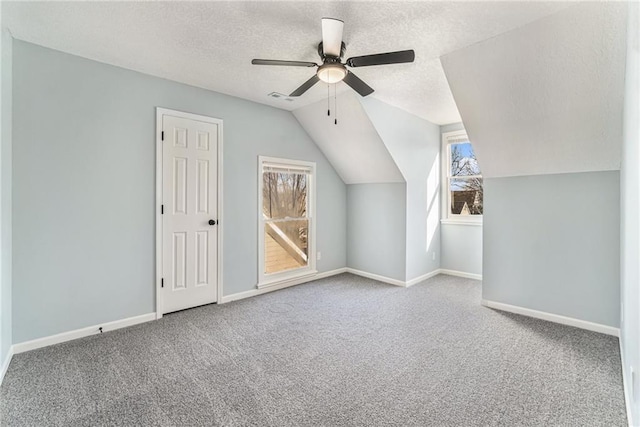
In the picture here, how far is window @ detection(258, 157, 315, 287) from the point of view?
169 inches

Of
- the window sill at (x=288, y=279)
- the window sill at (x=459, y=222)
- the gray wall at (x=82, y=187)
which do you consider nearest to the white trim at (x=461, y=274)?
the window sill at (x=459, y=222)

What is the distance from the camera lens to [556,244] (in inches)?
124

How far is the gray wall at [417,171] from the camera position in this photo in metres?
4.17

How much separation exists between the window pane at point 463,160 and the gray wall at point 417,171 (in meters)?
0.26

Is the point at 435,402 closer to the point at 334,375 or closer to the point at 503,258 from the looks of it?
the point at 334,375

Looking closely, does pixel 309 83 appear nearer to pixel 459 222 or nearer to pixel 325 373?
pixel 325 373

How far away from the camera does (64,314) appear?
2740mm

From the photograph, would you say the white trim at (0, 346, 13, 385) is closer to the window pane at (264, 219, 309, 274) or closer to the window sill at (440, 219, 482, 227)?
the window pane at (264, 219, 309, 274)

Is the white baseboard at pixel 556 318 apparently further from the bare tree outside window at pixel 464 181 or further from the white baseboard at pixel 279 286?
the white baseboard at pixel 279 286

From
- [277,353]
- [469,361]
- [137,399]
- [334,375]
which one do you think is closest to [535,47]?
[469,361]

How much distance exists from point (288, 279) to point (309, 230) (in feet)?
2.83

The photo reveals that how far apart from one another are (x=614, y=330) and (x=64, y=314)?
512cm

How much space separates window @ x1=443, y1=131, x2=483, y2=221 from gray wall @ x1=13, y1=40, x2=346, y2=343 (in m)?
3.82

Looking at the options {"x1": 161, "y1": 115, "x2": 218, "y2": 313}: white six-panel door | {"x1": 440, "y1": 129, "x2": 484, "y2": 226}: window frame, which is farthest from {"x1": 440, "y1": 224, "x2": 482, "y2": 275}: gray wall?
{"x1": 161, "y1": 115, "x2": 218, "y2": 313}: white six-panel door
